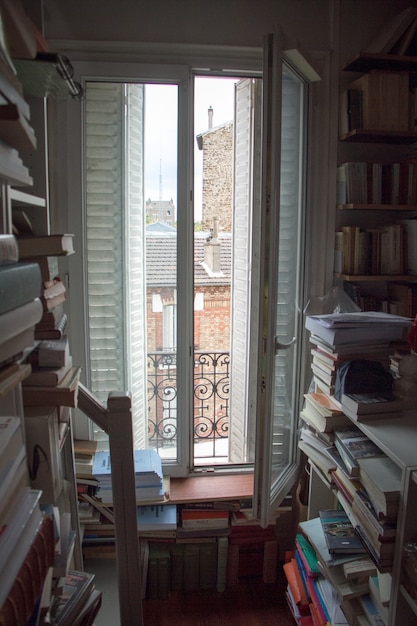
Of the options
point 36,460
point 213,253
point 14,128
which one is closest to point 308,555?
point 36,460

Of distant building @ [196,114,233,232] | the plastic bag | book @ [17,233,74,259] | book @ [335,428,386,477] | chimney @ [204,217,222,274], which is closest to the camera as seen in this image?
book @ [17,233,74,259]

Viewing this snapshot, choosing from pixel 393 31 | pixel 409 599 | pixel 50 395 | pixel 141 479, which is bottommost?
pixel 141 479

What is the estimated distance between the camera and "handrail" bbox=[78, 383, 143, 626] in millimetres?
1221

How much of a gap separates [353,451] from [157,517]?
106 centimetres

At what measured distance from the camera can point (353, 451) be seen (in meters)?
1.37

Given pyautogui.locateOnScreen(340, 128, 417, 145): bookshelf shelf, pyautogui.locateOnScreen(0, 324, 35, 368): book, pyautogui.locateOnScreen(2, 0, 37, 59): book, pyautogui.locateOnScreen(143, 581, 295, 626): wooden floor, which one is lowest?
pyautogui.locateOnScreen(143, 581, 295, 626): wooden floor

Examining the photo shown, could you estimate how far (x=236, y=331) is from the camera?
2557 mm

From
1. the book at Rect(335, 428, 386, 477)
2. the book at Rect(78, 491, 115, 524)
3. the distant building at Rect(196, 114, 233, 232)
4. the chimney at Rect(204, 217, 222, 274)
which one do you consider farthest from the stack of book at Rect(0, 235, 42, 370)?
the distant building at Rect(196, 114, 233, 232)

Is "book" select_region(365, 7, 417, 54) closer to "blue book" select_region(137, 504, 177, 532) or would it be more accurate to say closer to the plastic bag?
the plastic bag

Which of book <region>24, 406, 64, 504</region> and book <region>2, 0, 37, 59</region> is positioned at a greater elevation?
book <region>2, 0, 37, 59</region>

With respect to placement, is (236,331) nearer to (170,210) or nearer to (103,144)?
(170,210)

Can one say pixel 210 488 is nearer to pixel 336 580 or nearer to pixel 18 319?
pixel 336 580

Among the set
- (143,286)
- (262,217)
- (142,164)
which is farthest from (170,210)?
(262,217)

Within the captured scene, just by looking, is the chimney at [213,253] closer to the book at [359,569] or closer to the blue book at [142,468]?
the blue book at [142,468]
